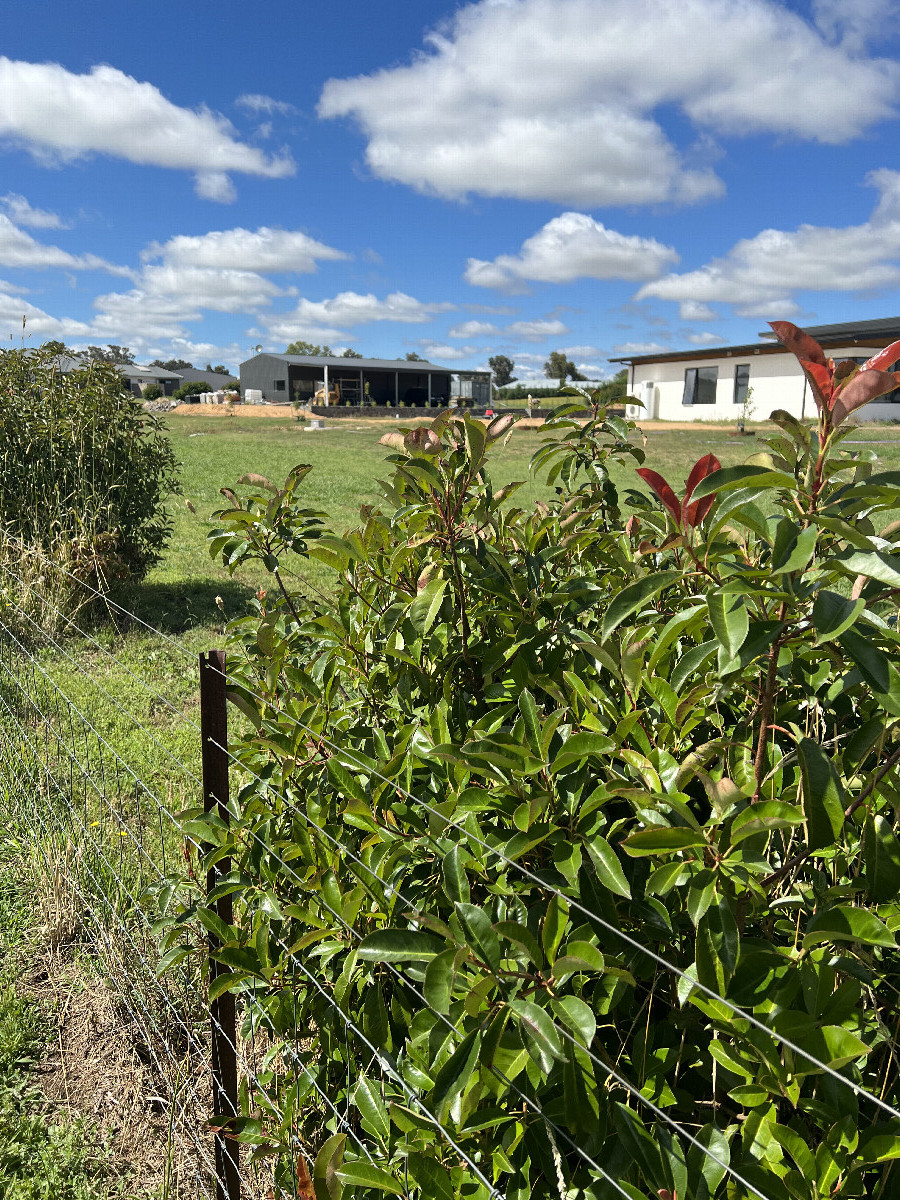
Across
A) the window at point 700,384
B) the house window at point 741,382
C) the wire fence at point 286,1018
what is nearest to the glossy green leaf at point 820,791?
the wire fence at point 286,1018

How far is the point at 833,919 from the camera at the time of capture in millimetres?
1052

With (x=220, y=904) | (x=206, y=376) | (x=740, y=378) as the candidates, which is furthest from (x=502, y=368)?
(x=220, y=904)

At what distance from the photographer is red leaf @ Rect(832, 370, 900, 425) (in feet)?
3.35

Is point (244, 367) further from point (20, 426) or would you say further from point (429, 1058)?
point (429, 1058)

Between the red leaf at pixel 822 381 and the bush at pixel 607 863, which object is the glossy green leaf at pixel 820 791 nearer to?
the bush at pixel 607 863

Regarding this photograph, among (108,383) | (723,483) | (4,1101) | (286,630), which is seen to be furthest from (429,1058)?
(108,383)

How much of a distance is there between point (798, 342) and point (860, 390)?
129 millimetres

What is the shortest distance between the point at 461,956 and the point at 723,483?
689 mm

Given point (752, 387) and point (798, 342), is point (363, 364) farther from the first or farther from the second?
point (798, 342)

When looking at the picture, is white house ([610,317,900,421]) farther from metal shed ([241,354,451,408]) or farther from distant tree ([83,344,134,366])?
distant tree ([83,344,134,366])

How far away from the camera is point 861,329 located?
34156 millimetres

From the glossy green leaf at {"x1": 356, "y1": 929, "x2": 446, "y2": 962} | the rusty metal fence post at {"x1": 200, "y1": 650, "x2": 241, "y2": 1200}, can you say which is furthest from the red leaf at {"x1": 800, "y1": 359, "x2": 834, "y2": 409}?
the rusty metal fence post at {"x1": 200, "y1": 650, "x2": 241, "y2": 1200}

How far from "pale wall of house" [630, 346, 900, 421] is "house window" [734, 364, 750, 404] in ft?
0.57

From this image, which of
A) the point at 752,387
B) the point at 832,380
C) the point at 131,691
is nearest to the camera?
the point at 832,380
